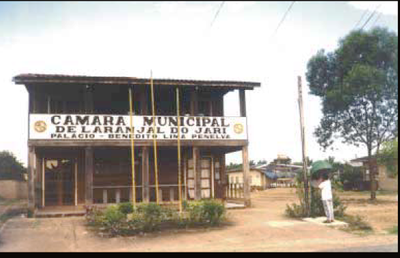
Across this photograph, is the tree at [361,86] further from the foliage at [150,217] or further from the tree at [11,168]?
the tree at [11,168]

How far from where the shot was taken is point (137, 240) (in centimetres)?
1168

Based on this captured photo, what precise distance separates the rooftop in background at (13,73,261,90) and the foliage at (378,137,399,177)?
6.84 metres

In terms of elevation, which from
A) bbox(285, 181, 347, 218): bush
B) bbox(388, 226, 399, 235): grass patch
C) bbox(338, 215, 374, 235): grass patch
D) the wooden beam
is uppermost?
the wooden beam

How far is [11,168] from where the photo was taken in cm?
4328

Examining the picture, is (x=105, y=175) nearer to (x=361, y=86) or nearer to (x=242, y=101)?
(x=242, y=101)

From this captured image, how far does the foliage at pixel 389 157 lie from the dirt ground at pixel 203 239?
27.6 feet

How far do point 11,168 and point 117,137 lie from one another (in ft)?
96.4

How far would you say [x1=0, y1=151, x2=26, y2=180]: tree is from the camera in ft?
138

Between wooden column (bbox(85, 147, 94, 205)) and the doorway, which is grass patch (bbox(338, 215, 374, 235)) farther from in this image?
the doorway

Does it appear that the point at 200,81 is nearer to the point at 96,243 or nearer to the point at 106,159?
the point at 106,159

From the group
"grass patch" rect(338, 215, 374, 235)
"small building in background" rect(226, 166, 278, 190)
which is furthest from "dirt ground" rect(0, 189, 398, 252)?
"small building in background" rect(226, 166, 278, 190)

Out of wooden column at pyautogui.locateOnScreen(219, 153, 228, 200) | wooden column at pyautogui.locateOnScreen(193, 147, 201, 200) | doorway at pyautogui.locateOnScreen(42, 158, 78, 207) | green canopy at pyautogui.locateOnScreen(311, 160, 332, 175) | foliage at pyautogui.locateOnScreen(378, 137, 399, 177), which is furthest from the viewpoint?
wooden column at pyautogui.locateOnScreen(219, 153, 228, 200)

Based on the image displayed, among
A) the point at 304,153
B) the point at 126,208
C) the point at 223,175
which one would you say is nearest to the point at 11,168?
the point at 223,175

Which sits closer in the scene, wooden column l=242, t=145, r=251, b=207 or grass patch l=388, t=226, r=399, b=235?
grass patch l=388, t=226, r=399, b=235
